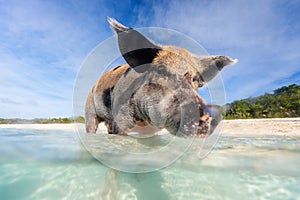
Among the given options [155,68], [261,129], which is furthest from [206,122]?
[261,129]

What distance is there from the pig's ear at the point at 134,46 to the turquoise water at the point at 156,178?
2.39 m

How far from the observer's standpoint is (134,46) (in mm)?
3973

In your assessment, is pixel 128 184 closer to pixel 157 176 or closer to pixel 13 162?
pixel 157 176

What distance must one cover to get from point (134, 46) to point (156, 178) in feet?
9.12

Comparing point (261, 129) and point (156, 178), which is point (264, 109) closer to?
point (261, 129)

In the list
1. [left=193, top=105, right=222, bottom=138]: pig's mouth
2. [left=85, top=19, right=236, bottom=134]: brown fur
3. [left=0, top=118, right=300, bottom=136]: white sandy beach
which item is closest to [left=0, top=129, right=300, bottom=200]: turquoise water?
[left=85, top=19, right=236, bottom=134]: brown fur

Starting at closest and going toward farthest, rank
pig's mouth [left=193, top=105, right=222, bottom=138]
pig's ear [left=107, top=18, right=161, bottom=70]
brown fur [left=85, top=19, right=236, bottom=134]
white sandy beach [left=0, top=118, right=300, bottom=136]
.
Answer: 1. pig's mouth [left=193, top=105, right=222, bottom=138]
2. pig's ear [left=107, top=18, right=161, bottom=70]
3. brown fur [left=85, top=19, right=236, bottom=134]
4. white sandy beach [left=0, top=118, right=300, bottom=136]

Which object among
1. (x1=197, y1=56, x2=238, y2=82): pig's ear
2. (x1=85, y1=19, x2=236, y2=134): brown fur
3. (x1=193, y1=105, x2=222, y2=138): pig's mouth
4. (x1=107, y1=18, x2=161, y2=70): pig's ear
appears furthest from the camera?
(x1=197, y1=56, x2=238, y2=82): pig's ear

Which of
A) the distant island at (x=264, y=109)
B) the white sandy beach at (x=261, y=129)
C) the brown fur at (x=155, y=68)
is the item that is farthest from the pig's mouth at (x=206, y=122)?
the distant island at (x=264, y=109)

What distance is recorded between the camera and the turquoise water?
3951 mm

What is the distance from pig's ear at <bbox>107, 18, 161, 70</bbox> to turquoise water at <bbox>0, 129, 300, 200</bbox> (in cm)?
239

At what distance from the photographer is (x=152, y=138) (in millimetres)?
5785

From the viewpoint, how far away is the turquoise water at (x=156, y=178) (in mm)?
3951

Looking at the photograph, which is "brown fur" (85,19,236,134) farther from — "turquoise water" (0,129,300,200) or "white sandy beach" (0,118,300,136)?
"white sandy beach" (0,118,300,136)
